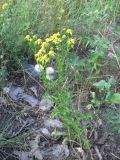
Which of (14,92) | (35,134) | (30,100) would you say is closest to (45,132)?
(35,134)

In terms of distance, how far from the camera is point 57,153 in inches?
95.3

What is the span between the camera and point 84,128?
7.98 feet

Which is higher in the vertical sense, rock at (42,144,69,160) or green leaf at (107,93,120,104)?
green leaf at (107,93,120,104)

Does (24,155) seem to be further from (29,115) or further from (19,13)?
(19,13)

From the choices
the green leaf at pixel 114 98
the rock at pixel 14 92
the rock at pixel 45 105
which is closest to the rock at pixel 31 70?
the rock at pixel 14 92

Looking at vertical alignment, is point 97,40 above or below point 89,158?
above

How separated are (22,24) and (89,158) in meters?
1.26

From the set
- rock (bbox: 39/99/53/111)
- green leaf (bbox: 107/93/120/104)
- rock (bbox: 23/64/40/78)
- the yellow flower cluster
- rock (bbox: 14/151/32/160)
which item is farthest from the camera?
rock (bbox: 23/64/40/78)

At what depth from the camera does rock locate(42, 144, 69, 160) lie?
94.6 inches

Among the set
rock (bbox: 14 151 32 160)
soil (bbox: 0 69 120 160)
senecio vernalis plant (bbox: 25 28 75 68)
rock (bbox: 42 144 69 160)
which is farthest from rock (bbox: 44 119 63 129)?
senecio vernalis plant (bbox: 25 28 75 68)

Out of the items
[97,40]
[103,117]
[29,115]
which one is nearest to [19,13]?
[97,40]

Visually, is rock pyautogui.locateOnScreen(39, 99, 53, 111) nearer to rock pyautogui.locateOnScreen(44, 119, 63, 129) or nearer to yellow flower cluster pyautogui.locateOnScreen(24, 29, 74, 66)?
rock pyautogui.locateOnScreen(44, 119, 63, 129)

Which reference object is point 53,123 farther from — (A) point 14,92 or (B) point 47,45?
(B) point 47,45

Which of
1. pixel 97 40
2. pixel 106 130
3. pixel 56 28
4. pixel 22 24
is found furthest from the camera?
pixel 56 28
